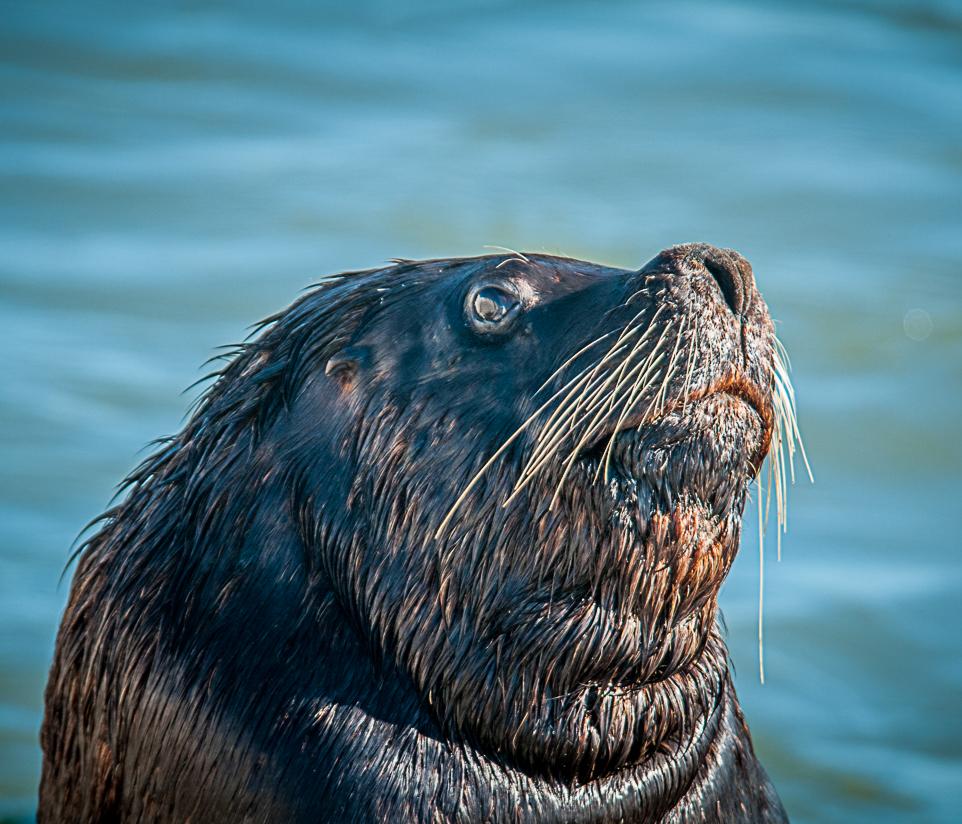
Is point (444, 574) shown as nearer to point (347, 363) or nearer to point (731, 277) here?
point (347, 363)

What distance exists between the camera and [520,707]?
14.3 feet

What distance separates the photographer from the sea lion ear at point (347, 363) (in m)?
4.49

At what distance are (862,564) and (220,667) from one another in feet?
14.4

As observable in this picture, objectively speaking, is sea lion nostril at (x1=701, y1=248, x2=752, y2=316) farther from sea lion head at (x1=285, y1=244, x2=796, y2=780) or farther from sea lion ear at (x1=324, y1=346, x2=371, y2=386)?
sea lion ear at (x1=324, y1=346, x2=371, y2=386)

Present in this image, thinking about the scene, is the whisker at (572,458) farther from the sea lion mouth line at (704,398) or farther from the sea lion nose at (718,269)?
the sea lion nose at (718,269)

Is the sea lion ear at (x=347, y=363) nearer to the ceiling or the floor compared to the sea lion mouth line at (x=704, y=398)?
nearer to the floor

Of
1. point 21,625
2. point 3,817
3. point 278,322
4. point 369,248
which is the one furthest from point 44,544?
point 278,322

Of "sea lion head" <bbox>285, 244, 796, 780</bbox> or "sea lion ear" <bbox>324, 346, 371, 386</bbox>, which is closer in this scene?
"sea lion head" <bbox>285, 244, 796, 780</bbox>

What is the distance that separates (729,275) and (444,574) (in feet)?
3.15

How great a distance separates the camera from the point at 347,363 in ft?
14.8

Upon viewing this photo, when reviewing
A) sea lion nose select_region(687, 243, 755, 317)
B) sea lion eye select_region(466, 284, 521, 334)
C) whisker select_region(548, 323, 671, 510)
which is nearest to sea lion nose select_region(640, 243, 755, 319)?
sea lion nose select_region(687, 243, 755, 317)

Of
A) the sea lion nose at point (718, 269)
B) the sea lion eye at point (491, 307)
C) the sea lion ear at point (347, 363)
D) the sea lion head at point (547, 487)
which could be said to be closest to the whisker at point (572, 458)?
the sea lion head at point (547, 487)

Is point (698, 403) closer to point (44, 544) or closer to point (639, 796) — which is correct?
point (639, 796)

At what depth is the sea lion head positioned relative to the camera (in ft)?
14.0
